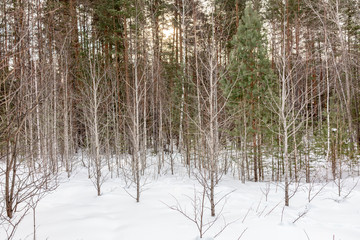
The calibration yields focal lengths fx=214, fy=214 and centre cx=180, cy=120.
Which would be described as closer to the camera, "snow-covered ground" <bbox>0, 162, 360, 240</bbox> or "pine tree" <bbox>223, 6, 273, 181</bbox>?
"snow-covered ground" <bbox>0, 162, 360, 240</bbox>

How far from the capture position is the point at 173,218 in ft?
16.2

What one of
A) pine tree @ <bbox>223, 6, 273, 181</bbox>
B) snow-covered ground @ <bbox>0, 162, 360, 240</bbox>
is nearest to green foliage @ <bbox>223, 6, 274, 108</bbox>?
pine tree @ <bbox>223, 6, 273, 181</bbox>

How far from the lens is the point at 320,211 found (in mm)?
5656

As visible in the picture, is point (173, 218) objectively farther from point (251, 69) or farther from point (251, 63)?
point (251, 63)

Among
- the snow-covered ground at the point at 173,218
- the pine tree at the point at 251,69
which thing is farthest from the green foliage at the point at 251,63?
the snow-covered ground at the point at 173,218

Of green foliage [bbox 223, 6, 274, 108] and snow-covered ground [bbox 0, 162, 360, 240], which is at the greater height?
green foliage [bbox 223, 6, 274, 108]

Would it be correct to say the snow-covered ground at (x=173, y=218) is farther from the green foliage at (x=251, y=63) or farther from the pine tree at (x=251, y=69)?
the green foliage at (x=251, y=63)

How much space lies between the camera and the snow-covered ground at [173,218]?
4219 millimetres

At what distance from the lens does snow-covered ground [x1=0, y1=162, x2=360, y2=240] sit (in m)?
4.22

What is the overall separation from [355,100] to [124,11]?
620 inches

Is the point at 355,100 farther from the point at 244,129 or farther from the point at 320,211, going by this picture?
the point at 320,211

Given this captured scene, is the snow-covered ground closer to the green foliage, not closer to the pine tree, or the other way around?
the pine tree

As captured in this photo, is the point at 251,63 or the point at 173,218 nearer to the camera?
the point at 173,218

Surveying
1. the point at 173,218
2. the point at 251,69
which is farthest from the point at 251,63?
the point at 173,218
